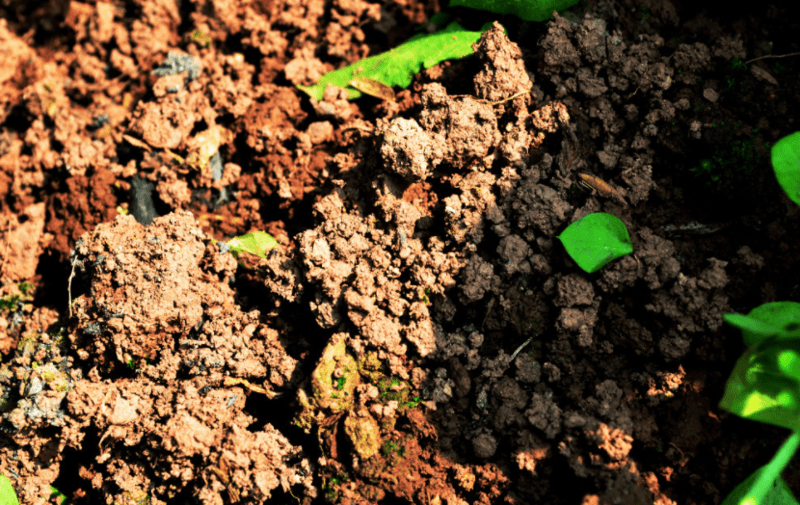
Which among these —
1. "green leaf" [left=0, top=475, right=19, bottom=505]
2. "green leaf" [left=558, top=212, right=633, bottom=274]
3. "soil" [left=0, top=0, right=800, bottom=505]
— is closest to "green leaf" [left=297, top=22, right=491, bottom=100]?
"soil" [left=0, top=0, right=800, bottom=505]

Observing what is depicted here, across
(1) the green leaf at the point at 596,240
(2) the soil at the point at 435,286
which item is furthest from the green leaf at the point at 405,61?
(1) the green leaf at the point at 596,240

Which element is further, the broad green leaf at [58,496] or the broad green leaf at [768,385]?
the broad green leaf at [58,496]

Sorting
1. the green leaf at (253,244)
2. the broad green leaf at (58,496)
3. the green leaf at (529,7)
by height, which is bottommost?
the broad green leaf at (58,496)

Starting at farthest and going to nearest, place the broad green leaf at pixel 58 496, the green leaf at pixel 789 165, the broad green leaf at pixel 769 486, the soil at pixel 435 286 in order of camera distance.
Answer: the broad green leaf at pixel 58 496, the soil at pixel 435 286, the green leaf at pixel 789 165, the broad green leaf at pixel 769 486

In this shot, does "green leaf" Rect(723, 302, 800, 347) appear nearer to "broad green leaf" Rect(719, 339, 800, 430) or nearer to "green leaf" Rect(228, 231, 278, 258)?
"broad green leaf" Rect(719, 339, 800, 430)

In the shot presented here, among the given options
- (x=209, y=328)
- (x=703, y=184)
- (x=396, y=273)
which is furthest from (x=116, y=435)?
(x=703, y=184)

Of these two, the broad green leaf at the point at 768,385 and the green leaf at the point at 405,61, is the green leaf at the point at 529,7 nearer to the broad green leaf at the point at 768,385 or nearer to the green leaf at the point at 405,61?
the green leaf at the point at 405,61

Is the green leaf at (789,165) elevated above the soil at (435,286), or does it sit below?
above

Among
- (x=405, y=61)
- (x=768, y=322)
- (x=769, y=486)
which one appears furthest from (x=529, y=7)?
(x=769, y=486)
